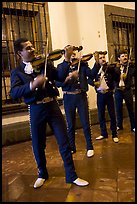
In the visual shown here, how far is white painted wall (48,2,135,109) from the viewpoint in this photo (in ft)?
15.9

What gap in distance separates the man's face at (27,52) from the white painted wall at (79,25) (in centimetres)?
257

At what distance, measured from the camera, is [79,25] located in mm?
5070

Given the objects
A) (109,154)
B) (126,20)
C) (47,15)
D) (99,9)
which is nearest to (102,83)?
(109,154)

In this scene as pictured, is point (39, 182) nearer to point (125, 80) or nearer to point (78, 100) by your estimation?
point (78, 100)

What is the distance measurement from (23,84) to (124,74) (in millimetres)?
2437

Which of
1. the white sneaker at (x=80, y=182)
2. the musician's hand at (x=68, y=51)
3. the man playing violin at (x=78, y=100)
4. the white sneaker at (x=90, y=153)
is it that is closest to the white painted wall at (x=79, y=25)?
the man playing violin at (x=78, y=100)

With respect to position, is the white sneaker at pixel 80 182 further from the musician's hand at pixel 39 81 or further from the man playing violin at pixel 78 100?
the musician's hand at pixel 39 81

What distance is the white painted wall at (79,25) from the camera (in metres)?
4.84

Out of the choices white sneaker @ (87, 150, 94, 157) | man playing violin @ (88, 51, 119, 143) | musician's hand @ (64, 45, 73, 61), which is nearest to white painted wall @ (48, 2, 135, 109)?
man playing violin @ (88, 51, 119, 143)

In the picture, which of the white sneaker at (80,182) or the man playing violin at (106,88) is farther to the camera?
the man playing violin at (106,88)

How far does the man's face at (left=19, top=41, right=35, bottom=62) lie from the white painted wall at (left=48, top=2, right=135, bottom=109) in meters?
2.57

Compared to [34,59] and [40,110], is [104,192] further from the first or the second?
[34,59]

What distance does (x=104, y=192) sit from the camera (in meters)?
2.17

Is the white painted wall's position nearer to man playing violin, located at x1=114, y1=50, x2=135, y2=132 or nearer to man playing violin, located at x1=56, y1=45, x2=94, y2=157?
man playing violin, located at x1=114, y1=50, x2=135, y2=132
